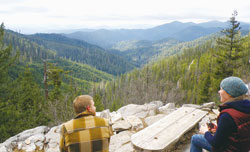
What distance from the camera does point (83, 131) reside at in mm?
3186

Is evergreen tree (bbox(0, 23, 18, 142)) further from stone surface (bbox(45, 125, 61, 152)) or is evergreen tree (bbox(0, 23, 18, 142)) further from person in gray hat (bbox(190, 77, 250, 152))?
person in gray hat (bbox(190, 77, 250, 152))

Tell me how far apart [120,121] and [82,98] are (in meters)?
4.67

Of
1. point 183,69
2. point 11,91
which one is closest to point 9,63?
point 11,91

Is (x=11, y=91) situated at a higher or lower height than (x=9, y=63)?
lower

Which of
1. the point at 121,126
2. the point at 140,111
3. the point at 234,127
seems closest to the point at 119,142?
the point at 121,126

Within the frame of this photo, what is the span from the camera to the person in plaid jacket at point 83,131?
3.16 metres

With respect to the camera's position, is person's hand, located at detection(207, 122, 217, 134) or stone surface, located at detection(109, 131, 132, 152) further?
stone surface, located at detection(109, 131, 132, 152)

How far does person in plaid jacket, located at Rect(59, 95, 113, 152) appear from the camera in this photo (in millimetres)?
3160

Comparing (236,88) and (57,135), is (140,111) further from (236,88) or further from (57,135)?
A: (236,88)

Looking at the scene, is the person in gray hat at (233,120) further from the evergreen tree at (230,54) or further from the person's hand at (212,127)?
the evergreen tree at (230,54)

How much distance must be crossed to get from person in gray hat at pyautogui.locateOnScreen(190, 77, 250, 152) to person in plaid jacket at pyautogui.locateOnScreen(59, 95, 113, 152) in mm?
2108

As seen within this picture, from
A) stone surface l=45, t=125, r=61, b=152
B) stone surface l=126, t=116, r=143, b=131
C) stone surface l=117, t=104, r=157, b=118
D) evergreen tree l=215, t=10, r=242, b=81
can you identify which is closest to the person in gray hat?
stone surface l=126, t=116, r=143, b=131

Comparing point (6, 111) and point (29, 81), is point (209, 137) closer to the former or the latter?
point (6, 111)

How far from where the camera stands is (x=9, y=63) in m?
14.7
